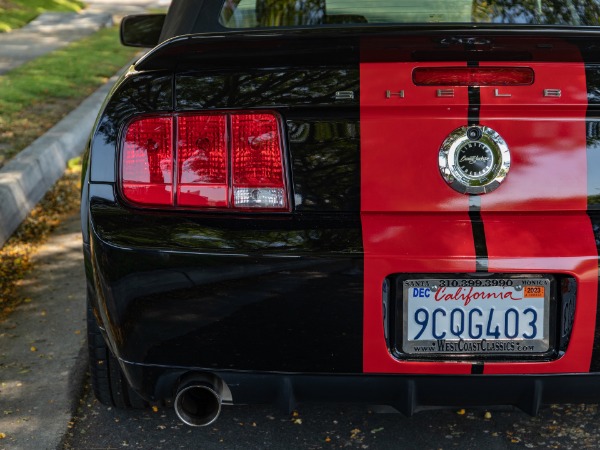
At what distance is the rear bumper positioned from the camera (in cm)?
267

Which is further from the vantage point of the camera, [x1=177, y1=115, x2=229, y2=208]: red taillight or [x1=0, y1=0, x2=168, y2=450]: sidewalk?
[x1=0, y1=0, x2=168, y2=450]: sidewalk

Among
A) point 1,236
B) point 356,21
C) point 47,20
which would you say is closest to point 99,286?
point 356,21

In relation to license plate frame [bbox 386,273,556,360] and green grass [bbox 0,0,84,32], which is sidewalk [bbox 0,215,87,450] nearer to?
license plate frame [bbox 386,273,556,360]

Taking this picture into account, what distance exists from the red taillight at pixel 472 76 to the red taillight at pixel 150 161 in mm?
693

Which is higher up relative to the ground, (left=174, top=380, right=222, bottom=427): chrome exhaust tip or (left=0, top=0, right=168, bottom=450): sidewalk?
(left=174, top=380, right=222, bottom=427): chrome exhaust tip

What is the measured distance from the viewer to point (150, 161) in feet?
9.04

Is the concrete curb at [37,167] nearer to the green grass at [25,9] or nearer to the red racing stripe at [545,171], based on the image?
the red racing stripe at [545,171]

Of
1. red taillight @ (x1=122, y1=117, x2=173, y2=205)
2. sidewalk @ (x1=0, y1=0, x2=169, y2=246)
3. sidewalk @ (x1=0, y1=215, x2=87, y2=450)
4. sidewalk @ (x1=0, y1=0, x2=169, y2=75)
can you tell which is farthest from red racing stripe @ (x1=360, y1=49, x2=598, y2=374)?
sidewalk @ (x1=0, y1=0, x2=169, y2=75)

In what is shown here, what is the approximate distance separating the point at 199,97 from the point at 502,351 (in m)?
1.05

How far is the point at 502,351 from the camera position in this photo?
2.64 meters

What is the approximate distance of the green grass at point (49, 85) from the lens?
784cm

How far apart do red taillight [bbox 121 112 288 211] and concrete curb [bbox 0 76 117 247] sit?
2800 mm

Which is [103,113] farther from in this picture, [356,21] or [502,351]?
[502,351]

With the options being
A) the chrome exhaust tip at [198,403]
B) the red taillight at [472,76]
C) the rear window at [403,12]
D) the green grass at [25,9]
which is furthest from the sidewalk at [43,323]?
the green grass at [25,9]
